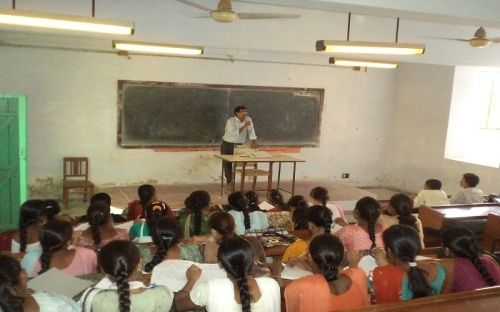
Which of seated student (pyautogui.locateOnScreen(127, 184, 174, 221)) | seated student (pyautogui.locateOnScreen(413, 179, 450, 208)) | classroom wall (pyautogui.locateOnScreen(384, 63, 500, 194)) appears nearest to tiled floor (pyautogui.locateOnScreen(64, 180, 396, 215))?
classroom wall (pyautogui.locateOnScreen(384, 63, 500, 194))

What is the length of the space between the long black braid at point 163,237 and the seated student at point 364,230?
3.96 ft

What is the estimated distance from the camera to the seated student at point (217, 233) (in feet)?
9.11

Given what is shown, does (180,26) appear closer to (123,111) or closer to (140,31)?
(140,31)

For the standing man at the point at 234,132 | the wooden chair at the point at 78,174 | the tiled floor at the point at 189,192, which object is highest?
the standing man at the point at 234,132

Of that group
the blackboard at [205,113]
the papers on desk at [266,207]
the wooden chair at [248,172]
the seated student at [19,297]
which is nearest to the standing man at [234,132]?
the wooden chair at [248,172]

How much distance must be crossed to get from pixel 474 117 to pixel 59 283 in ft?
25.5

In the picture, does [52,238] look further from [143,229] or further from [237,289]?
[237,289]

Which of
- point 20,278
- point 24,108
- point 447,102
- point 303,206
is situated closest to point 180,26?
point 24,108

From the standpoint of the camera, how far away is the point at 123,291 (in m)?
1.94

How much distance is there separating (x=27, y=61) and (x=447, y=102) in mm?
6869

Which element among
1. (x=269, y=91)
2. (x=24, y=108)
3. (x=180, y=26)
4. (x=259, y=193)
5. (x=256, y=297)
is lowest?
(x=259, y=193)

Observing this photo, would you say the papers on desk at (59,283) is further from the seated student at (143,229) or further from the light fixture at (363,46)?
the light fixture at (363,46)

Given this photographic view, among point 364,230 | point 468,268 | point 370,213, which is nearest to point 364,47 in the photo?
point 370,213

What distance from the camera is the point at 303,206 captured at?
3826 millimetres
